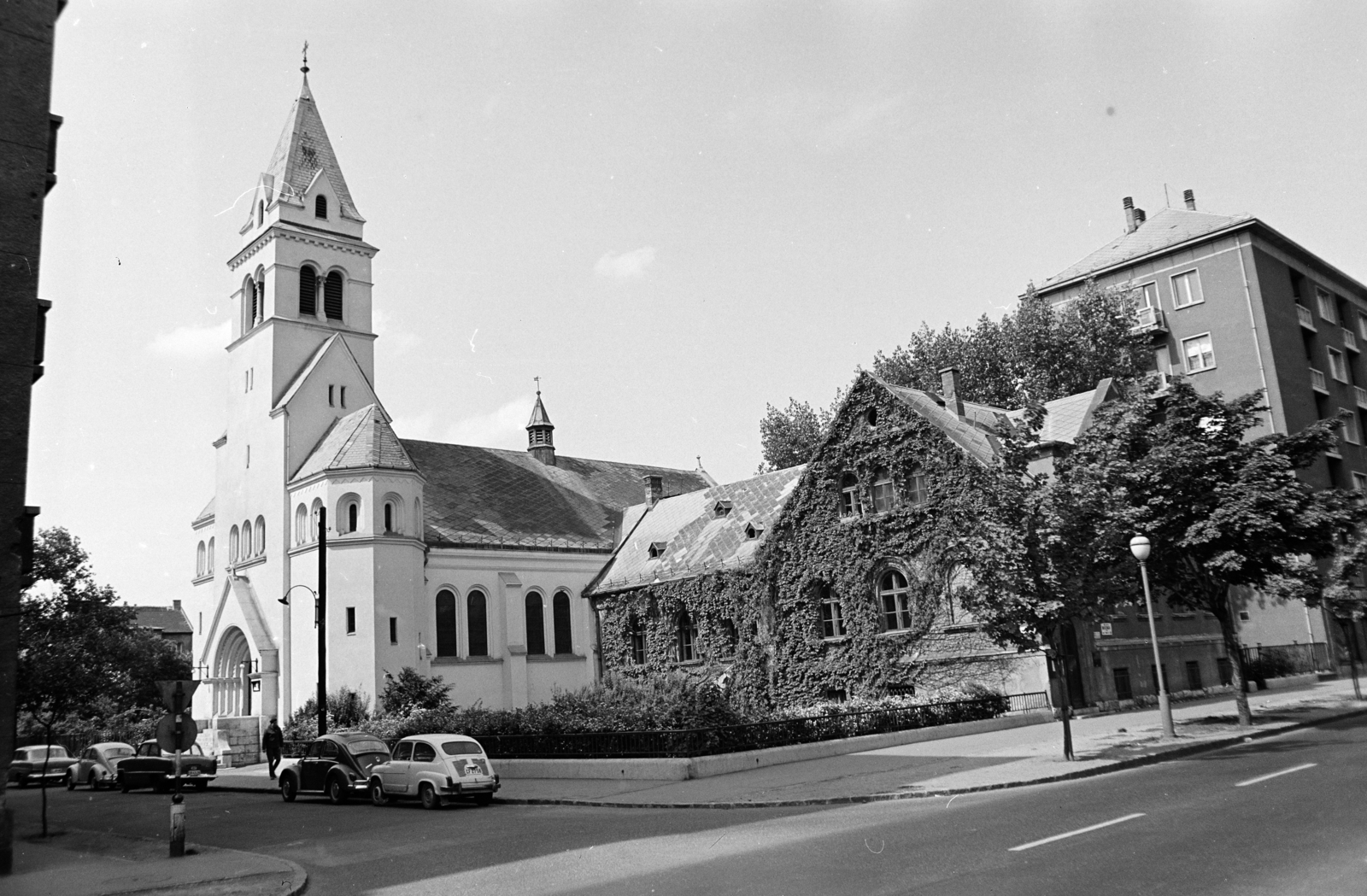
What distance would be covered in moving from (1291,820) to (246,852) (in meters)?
14.4

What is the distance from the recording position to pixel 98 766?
34.9 meters

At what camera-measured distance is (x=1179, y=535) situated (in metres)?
26.9

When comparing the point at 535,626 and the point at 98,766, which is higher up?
the point at 535,626

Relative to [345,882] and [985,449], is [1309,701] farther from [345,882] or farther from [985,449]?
[345,882]

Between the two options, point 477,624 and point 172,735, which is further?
point 477,624

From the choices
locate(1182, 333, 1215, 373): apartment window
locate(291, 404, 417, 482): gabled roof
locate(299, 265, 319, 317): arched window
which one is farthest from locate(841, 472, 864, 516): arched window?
locate(299, 265, 319, 317): arched window

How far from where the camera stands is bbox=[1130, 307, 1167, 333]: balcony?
49188mm

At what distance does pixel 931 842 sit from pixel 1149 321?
44276 millimetres

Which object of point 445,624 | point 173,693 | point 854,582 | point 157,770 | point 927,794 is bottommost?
point 927,794

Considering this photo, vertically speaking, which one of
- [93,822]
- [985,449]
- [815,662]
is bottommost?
[93,822]

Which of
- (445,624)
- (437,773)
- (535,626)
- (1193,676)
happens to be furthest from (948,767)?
(535,626)

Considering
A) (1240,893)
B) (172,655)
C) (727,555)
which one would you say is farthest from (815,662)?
(172,655)

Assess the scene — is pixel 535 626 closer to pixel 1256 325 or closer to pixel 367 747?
pixel 367 747

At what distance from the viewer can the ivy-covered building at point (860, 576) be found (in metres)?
31.5
